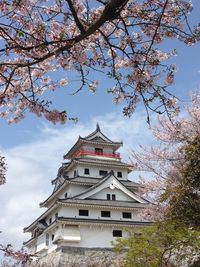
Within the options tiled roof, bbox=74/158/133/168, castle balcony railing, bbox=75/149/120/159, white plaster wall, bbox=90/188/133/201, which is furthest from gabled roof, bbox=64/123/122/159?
white plaster wall, bbox=90/188/133/201

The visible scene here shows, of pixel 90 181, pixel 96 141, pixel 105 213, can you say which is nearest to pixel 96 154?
pixel 96 141

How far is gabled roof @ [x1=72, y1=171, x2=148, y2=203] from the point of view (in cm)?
3046

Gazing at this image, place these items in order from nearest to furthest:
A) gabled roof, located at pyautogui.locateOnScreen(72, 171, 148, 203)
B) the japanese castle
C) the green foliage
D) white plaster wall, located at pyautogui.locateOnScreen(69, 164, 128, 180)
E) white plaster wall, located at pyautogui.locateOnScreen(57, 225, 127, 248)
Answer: the green foliage → white plaster wall, located at pyautogui.locateOnScreen(57, 225, 127, 248) → the japanese castle → gabled roof, located at pyautogui.locateOnScreen(72, 171, 148, 203) → white plaster wall, located at pyautogui.locateOnScreen(69, 164, 128, 180)

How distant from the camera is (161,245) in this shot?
1506cm

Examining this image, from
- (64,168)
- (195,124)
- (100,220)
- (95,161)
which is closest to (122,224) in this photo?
(100,220)

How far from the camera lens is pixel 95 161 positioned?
3403 centimetres

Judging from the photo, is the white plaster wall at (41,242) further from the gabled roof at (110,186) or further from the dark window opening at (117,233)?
the dark window opening at (117,233)

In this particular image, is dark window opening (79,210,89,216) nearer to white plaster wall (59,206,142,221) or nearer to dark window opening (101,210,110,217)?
white plaster wall (59,206,142,221)

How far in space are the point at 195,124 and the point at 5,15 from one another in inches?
558

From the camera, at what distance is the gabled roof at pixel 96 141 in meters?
35.7

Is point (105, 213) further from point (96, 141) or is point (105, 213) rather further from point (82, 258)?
point (96, 141)

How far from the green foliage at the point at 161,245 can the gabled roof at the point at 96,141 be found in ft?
64.7

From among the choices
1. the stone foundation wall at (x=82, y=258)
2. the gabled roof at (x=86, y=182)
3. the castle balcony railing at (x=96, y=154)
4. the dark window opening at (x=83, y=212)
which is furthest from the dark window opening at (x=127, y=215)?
the castle balcony railing at (x=96, y=154)

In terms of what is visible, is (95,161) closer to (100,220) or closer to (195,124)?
(100,220)
